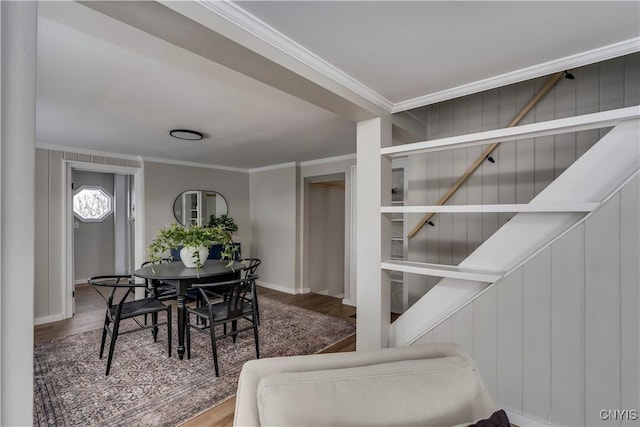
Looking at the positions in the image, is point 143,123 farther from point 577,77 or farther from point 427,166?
point 577,77

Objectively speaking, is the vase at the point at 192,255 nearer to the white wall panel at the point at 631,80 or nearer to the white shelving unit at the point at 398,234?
the white shelving unit at the point at 398,234

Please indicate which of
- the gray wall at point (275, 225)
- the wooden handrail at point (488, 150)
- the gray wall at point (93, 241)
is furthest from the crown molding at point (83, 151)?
the wooden handrail at point (488, 150)

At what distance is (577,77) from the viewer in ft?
7.29

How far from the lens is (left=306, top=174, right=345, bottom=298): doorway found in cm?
520

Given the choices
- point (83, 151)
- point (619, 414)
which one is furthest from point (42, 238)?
point (619, 414)

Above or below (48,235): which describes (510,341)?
below

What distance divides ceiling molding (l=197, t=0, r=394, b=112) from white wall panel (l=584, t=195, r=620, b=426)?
1511 millimetres

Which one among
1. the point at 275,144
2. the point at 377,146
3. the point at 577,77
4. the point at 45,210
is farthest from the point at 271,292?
the point at 577,77

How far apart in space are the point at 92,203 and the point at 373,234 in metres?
6.02

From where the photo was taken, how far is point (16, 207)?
78 cm

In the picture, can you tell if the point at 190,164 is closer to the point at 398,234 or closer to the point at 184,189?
the point at 184,189

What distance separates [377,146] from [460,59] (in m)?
Answer: 0.77

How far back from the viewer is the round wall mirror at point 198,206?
4945 mm

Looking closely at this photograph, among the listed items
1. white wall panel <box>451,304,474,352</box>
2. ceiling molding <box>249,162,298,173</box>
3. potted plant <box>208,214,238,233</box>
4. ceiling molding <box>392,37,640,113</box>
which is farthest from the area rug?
ceiling molding <box>249,162,298,173</box>
